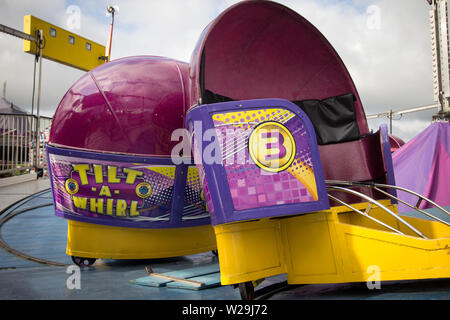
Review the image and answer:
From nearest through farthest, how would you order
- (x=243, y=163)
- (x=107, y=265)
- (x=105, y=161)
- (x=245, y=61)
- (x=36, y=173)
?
(x=243, y=163), (x=245, y=61), (x=105, y=161), (x=107, y=265), (x=36, y=173)

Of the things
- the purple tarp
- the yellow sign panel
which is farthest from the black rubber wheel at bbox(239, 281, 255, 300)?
the yellow sign panel

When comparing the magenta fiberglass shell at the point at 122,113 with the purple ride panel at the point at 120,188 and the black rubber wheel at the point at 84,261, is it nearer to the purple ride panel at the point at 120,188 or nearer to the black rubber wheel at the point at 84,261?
the purple ride panel at the point at 120,188

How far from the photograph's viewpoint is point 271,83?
13.4ft

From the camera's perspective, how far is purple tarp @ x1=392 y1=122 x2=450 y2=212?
775 cm

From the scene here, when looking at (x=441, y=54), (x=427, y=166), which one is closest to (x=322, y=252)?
(x=427, y=166)

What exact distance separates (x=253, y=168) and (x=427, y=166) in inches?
248

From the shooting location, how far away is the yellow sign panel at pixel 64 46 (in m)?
15.6

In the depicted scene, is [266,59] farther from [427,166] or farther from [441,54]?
[441,54]

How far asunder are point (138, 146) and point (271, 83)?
156 centimetres

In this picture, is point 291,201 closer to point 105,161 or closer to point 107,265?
point 105,161

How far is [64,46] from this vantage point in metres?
17.1

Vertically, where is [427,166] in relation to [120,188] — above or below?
above
